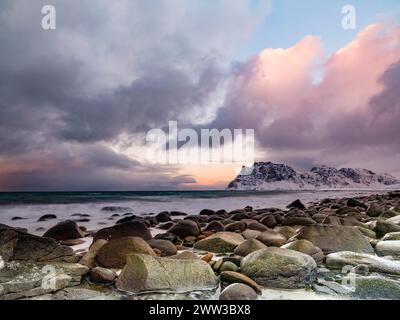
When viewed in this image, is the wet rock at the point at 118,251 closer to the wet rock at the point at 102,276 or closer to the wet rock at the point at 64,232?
the wet rock at the point at 102,276

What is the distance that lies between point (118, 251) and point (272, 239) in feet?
9.22

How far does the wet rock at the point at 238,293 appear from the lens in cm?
376

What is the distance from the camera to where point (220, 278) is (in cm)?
440

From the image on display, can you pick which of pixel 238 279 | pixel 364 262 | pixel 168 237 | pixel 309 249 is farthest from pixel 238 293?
pixel 168 237

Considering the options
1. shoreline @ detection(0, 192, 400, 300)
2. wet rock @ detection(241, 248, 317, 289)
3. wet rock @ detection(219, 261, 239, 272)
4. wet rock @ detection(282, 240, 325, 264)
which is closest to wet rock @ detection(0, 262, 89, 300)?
shoreline @ detection(0, 192, 400, 300)

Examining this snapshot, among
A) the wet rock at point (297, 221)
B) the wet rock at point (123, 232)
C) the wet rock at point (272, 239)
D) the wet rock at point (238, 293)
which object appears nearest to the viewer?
the wet rock at point (238, 293)

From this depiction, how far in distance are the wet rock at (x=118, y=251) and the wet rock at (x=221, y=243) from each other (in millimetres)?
1380

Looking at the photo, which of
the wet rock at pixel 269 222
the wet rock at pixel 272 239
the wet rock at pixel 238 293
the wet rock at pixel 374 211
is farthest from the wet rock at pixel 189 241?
the wet rock at pixel 374 211

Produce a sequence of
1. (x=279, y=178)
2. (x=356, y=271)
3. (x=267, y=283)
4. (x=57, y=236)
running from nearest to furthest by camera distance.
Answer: (x=267, y=283) → (x=356, y=271) → (x=57, y=236) → (x=279, y=178)

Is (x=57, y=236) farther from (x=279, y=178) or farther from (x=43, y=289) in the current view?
(x=279, y=178)

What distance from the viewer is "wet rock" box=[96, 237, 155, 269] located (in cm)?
502

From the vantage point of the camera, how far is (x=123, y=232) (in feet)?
21.5
